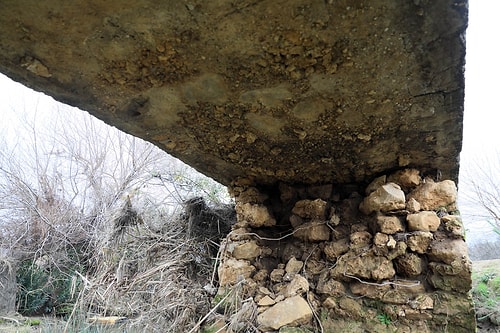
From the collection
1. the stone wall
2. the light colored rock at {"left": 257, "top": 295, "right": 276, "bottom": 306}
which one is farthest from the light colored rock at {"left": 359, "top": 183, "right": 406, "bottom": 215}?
the light colored rock at {"left": 257, "top": 295, "right": 276, "bottom": 306}

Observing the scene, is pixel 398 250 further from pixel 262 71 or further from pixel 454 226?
pixel 262 71

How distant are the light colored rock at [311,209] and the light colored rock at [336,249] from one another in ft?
0.52

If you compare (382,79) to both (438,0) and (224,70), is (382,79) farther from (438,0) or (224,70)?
(224,70)

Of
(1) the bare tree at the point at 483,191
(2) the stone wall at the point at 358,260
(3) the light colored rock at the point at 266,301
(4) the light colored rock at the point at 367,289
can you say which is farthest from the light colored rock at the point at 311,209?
(1) the bare tree at the point at 483,191

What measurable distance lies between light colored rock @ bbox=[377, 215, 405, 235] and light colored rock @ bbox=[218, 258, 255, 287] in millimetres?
731

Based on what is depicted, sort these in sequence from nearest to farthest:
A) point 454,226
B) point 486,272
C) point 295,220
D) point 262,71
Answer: point 262,71
point 454,226
point 295,220
point 486,272

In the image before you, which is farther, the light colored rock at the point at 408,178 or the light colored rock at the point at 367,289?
the light colored rock at the point at 408,178

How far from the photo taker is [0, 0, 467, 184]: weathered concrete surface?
823 mm


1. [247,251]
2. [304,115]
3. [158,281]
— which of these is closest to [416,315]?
[247,251]

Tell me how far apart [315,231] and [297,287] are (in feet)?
1.01

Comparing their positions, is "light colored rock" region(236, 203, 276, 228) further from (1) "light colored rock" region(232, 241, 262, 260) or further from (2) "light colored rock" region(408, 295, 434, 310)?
(2) "light colored rock" region(408, 295, 434, 310)

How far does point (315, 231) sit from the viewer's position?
5.54ft

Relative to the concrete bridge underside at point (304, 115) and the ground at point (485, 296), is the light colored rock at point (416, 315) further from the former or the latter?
the ground at point (485, 296)

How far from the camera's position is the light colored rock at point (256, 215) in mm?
1821
